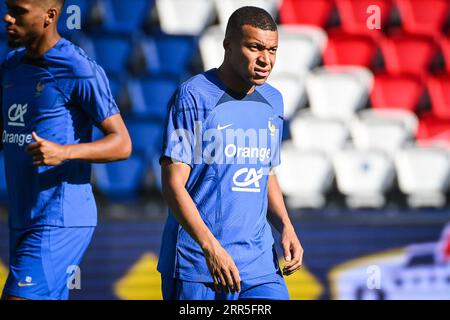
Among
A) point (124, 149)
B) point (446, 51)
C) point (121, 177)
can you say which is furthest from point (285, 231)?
point (446, 51)

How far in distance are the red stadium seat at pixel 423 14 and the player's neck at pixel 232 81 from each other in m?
4.28

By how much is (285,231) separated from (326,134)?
3368 millimetres

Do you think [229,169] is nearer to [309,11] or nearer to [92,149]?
[92,149]

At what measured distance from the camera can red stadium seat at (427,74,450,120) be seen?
719 centimetres

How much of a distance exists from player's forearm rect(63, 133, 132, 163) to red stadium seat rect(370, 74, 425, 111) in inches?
160

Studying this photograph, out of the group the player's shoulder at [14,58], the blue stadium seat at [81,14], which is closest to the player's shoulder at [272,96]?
the player's shoulder at [14,58]

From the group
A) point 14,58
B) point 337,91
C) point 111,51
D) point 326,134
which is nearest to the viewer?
point 14,58

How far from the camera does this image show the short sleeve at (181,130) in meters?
3.27

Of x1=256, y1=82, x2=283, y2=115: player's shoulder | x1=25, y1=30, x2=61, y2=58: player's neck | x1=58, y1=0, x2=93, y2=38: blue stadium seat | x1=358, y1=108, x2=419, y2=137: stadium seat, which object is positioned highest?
x1=58, y1=0, x2=93, y2=38: blue stadium seat

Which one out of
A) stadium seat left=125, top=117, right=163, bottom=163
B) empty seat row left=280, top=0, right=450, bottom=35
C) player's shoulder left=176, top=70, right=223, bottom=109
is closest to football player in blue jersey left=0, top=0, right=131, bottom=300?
player's shoulder left=176, top=70, right=223, bottom=109

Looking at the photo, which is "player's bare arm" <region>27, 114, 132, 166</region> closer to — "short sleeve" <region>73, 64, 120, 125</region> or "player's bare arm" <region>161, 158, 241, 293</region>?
"short sleeve" <region>73, 64, 120, 125</region>

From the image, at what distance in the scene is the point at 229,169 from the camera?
337cm

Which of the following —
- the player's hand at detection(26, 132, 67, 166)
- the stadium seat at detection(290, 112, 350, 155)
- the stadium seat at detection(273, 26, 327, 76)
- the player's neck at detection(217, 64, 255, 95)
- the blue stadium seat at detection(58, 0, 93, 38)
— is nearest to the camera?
the player's hand at detection(26, 132, 67, 166)
